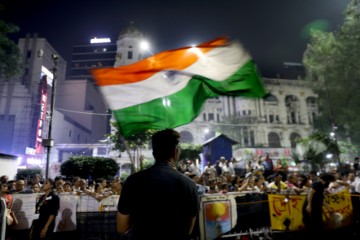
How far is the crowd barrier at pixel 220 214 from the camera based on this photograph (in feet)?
24.5

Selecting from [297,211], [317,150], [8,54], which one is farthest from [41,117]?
[297,211]

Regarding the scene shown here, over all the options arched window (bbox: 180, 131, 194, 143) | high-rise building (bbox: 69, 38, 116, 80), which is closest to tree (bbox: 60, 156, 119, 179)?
arched window (bbox: 180, 131, 194, 143)

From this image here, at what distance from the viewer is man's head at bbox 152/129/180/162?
246 centimetres

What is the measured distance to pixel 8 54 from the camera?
33.0 m

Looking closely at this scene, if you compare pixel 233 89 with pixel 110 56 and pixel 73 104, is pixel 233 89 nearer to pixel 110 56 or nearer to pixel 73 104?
pixel 73 104

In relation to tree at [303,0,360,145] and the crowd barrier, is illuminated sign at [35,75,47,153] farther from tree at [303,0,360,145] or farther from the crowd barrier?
tree at [303,0,360,145]

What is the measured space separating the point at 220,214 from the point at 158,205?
19.5ft

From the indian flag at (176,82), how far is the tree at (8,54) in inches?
1229

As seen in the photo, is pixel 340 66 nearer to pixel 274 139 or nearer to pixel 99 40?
pixel 274 139

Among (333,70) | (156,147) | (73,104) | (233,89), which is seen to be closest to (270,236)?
(233,89)

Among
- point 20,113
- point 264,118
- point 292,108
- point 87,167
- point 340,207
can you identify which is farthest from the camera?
point 292,108

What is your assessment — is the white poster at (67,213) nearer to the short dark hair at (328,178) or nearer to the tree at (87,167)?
the short dark hair at (328,178)

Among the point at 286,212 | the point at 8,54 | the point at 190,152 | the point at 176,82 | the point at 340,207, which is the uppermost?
the point at 8,54

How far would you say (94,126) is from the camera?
209ft
